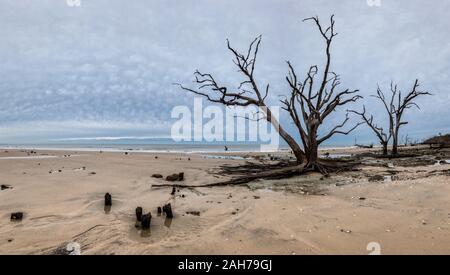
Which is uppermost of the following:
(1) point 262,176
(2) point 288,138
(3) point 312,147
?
(2) point 288,138

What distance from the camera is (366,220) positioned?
4707 millimetres

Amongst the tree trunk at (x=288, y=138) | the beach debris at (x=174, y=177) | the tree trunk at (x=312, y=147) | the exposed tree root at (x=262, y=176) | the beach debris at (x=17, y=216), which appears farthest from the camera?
the tree trunk at (x=288, y=138)

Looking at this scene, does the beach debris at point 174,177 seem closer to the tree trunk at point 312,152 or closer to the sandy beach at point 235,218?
the sandy beach at point 235,218

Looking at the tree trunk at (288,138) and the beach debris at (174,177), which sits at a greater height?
the tree trunk at (288,138)

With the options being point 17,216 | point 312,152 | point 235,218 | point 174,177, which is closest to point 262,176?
point 174,177

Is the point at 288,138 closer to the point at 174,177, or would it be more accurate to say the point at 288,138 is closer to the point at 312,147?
the point at 312,147

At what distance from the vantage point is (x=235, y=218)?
16.6 ft

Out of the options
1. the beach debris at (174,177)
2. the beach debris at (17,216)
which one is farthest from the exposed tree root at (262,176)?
the beach debris at (17,216)

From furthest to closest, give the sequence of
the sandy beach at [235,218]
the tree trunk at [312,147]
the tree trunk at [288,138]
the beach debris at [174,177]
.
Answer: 1. the tree trunk at [288,138]
2. the tree trunk at [312,147]
3. the beach debris at [174,177]
4. the sandy beach at [235,218]

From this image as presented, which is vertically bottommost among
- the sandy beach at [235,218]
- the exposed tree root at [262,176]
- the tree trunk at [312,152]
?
the sandy beach at [235,218]

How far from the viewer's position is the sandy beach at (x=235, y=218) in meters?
3.89

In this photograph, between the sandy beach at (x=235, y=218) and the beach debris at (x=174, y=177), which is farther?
the beach debris at (x=174, y=177)
